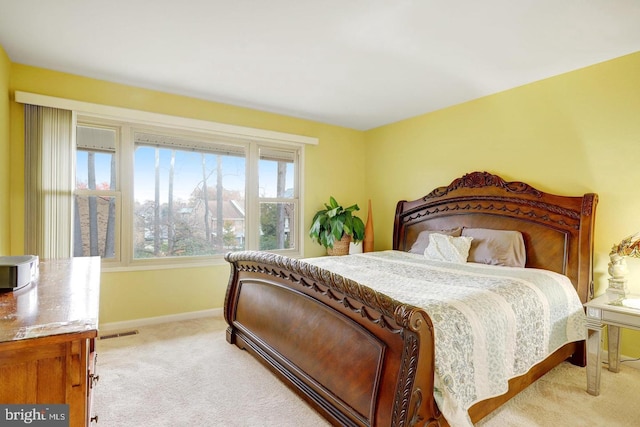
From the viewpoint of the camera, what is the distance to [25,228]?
9.31 feet

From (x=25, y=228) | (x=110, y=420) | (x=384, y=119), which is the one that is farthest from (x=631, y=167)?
(x=25, y=228)

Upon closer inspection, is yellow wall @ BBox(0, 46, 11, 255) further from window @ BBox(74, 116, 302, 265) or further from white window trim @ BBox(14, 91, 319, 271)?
window @ BBox(74, 116, 302, 265)

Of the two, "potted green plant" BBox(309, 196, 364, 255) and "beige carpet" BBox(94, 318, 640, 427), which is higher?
"potted green plant" BBox(309, 196, 364, 255)

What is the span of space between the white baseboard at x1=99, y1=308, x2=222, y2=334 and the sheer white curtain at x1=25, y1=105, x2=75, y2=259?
2.74 ft

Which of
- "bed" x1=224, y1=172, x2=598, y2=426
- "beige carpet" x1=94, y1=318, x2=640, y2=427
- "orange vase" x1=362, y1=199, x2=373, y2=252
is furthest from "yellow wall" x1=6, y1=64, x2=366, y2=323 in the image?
"bed" x1=224, y1=172, x2=598, y2=426

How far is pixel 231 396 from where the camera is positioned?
6.93ft

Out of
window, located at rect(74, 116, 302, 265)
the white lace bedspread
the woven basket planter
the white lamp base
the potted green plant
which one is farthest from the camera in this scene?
the woven basket planter

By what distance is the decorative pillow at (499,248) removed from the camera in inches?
117

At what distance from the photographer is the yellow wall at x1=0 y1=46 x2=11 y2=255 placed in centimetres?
259

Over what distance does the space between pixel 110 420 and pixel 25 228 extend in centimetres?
200

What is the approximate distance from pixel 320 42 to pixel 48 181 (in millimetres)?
2714

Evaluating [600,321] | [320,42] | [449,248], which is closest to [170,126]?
[320,42]

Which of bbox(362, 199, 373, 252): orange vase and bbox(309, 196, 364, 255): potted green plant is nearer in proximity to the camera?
bbox(309, 196, 364, 255): potted green plant

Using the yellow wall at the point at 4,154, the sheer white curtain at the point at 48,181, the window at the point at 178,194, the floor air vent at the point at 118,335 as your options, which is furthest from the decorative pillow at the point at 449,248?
the yellow wall at the point at 4,154
